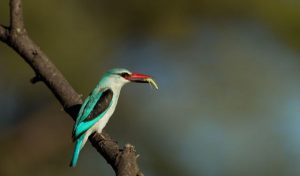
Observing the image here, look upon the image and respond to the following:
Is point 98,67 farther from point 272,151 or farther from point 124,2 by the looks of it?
point 272,151

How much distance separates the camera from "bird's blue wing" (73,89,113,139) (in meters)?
3.52

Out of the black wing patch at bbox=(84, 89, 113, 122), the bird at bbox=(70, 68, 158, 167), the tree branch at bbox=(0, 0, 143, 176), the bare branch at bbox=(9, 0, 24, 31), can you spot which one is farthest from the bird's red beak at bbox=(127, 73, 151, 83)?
the bare branch at bbox=(9, 0, 24, 31)

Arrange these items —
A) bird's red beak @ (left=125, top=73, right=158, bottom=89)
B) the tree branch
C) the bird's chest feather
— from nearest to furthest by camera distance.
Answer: the tree branch → the bird's chest feather → bird's red beak @ (left=125, top=73, right=158, bottom=89)

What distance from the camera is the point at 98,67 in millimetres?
7230

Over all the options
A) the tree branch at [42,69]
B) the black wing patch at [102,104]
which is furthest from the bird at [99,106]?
the tree branch at [42,69]

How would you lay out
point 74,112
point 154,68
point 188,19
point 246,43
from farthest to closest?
point 188,19 < point 246,43 < point 154,68 < point 74,112

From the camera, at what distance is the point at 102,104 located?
3.87m

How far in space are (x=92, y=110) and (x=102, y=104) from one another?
0.56ft

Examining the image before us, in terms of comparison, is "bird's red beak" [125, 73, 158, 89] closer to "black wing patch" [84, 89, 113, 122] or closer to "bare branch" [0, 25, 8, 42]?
"black wing patch" [84, 89, 113, 122]

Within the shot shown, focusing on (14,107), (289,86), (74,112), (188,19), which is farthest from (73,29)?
(74,112)

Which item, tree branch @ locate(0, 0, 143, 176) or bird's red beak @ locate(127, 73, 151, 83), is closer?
tree branch @ locate(0, 0, 143, 176)

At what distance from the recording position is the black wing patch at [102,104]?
12.3 feet

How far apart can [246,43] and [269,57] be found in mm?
263

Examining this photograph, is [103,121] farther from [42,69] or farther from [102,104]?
[42,69]
